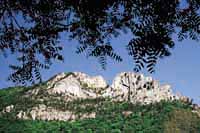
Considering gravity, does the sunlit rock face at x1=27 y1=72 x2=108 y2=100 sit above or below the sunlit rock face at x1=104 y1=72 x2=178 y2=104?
above

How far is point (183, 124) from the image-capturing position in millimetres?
95125

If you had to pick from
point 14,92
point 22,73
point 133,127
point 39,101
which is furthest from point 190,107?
point 22,73

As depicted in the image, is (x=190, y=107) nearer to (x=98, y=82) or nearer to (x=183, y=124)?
(x=183, y=124)

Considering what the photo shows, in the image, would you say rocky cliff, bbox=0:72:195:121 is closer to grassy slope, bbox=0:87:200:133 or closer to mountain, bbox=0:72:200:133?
mountain, bbox=0:72:200:133

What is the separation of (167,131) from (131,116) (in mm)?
20066

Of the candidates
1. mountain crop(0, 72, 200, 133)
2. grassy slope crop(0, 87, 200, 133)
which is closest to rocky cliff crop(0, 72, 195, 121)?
mountain crop(0, 72, 200, 133)

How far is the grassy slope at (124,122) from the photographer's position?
99062 millimetres

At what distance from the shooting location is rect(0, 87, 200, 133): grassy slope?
325ft

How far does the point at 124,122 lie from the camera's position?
365ft

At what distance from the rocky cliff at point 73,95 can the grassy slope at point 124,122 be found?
3196 mm

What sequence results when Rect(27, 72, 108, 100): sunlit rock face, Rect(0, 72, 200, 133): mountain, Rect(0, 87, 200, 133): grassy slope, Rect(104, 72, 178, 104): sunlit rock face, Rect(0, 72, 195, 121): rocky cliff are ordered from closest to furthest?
Rect(0, 87, 200, 133): grassy slope < Rect(0, 72, 200, 133): mountain < Rect(0, 72, 195, 121): rocky cliff < Rect(104, 72, 178, 104): sunlit rock face < Rect(27, 72, 108, 100): sunlit rock face

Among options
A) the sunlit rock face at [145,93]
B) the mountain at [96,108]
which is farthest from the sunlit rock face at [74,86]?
the sunlit rock face at [145,93]

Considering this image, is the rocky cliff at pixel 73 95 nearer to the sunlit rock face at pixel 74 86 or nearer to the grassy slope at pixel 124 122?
the sunlit rock face at pixel 74 86

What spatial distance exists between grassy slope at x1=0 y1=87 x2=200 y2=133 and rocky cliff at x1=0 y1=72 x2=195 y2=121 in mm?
3196
